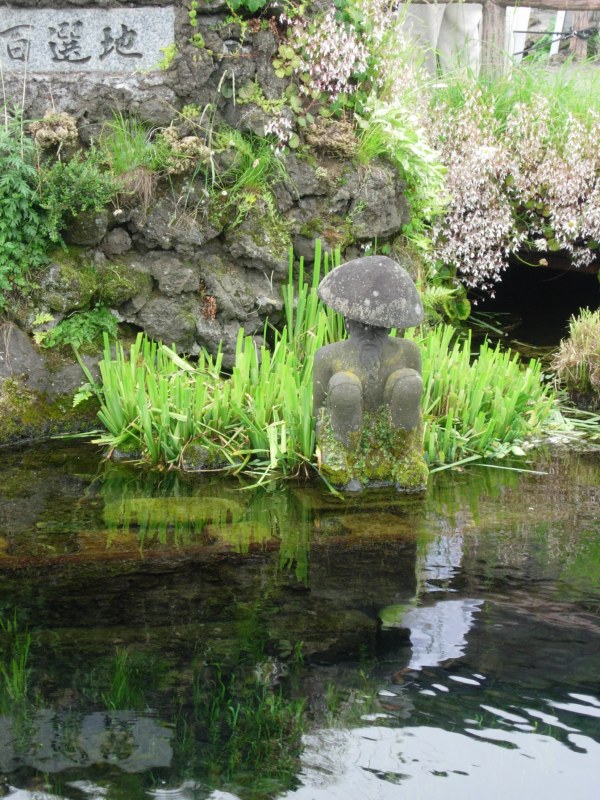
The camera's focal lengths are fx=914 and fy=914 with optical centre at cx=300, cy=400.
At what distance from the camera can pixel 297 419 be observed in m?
5.45

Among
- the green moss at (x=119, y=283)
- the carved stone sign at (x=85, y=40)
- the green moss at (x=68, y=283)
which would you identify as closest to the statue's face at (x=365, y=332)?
the green moss at (x=119, y=283)

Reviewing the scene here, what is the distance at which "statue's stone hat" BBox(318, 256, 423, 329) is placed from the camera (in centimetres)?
484

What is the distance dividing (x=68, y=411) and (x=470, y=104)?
192 inches

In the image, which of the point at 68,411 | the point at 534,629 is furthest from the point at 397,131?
the point at 534,629

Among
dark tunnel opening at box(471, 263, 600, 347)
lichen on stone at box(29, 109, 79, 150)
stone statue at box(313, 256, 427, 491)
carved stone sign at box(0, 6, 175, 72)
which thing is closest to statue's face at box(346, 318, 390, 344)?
stone statue at box(313, 256, 427, 491)

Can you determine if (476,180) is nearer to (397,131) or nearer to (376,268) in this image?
(397,131)

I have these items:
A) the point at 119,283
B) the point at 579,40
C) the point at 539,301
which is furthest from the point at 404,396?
the point at 579,40

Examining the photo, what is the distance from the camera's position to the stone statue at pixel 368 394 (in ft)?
16.1

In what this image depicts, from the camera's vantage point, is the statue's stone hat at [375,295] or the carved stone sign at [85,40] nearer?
the statue's stone hat at [375,295]

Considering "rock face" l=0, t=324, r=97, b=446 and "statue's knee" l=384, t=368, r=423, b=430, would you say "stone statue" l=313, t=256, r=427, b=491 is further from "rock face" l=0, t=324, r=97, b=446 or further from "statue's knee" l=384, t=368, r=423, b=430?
"rock face" l=0, t=324, r=97, b=446

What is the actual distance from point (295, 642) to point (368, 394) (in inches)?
77.6

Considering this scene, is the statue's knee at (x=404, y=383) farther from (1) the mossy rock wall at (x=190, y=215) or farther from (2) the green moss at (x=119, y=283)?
(2) the green moss at (x=119, y=283)

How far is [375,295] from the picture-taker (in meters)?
4.84

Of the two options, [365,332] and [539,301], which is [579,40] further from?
[365,332]
